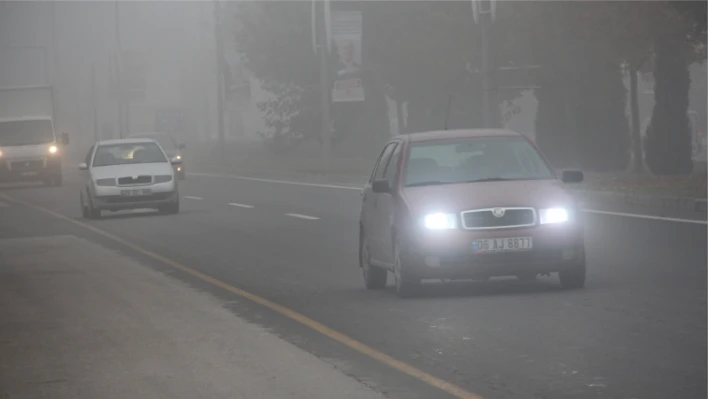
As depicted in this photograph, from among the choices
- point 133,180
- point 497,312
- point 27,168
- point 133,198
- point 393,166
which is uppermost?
point 393,166

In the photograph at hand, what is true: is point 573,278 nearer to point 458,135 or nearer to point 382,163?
point 458,135

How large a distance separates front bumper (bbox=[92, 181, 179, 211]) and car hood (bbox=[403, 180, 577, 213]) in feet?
57.3

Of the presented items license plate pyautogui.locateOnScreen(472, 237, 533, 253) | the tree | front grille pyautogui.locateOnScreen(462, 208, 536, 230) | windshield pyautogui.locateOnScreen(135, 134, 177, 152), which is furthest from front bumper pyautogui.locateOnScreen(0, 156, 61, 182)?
license plate pyautogui.locateOnScreen(472, 237, 533, 253)

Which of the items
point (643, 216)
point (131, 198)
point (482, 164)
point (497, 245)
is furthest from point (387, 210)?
point (131, 198)

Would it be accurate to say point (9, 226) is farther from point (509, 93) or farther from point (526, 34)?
point (509, 93)

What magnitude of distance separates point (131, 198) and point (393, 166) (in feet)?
54.3

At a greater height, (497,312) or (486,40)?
(486,40)

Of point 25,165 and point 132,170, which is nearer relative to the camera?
point 132,170

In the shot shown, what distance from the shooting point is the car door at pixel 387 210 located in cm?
1567

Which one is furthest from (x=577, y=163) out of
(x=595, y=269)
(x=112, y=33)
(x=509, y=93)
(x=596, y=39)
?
(x=112, y=33)

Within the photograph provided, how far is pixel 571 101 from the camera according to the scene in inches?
2020

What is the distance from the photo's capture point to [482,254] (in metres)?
14.7

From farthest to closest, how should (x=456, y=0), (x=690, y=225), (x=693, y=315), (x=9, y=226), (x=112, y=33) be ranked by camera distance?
(x=112, y=33), (x=456, y=0), (x=9, y=226), (x=690, y=225), (x=693, y=315)

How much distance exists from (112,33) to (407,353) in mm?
143686
